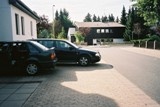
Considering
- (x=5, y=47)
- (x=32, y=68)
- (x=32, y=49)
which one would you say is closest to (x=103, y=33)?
(x=32, y=49)

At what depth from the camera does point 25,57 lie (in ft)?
31.6

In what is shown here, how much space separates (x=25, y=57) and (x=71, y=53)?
372 cm

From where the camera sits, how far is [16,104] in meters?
5.45

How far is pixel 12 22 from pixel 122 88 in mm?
9293

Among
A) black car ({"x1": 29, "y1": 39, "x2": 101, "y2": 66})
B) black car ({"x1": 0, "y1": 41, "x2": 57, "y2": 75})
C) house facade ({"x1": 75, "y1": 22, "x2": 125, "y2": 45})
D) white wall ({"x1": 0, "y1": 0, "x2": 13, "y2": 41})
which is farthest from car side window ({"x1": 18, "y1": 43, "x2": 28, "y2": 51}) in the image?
house facade ({"x1": 75, "y1": 22, "x2": 125, "y2": 45})

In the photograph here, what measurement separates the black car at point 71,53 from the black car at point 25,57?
2958 millimetres

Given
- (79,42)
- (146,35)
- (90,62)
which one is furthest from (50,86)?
(146,35)

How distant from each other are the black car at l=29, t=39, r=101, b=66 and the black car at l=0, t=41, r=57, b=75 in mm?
2958

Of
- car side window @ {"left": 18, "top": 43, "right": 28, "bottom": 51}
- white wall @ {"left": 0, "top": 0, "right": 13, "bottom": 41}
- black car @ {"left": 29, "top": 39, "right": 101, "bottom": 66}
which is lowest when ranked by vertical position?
black car @ {"left": 29, "top": 39, "right": 101, "bottom": 66}

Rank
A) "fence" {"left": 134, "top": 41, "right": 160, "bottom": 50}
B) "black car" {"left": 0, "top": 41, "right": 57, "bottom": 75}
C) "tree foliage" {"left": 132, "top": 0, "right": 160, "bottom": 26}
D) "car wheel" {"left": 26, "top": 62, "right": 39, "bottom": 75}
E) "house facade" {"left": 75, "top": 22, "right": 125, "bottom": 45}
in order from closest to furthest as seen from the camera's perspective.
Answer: "black car" {"left": 0, "top": 41, "right": 57, "bottom": 75} < "car wheel" {"left": 26, "top": 62, "right": 39, "bottom": 75} < "tree foliage" {"left": 132, "top": 0, "right": 160, "bottom": 26} < "fence" {"left": 134, "top": 41, "right": 160, "bottom": 50} < "house facade" {"left": 75, "top": 22, "right": 125, "bottom": 45}

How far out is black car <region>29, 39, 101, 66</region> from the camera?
1273 centimetres

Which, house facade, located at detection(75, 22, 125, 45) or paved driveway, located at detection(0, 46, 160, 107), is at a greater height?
house facade, located at detection(75, 22, 125, 45)

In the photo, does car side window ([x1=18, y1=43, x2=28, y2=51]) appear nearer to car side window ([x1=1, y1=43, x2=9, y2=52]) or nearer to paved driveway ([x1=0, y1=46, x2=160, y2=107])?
car side window ([x1=1, y1=43, x2=9, y2=52])

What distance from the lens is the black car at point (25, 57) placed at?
9578 millimetres
